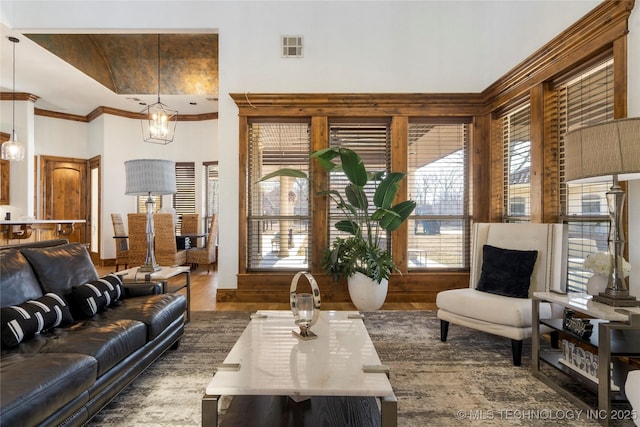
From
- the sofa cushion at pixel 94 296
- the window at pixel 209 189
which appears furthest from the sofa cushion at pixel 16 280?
the window at pixel 209 189

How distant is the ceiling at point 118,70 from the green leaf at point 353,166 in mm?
3467

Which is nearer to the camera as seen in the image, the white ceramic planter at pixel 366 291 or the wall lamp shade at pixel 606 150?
the wall lamp shade at pixel 606 150

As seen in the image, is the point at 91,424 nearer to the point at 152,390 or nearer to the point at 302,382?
the point at 152,390

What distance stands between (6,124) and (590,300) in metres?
9.19

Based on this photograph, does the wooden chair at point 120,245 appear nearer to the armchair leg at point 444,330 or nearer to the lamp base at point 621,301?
the armchair leg at point 444,330

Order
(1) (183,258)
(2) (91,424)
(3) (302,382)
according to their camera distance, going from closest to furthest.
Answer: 1. (3) (302,382)
2. (2) (91,424)
3. (1) (183,258)

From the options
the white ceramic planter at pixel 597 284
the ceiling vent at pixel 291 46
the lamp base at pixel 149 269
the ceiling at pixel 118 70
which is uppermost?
the ceiling at pixel 118 70

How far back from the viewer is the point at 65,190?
7.45 meters

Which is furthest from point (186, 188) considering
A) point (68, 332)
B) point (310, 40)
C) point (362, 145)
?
point (68, 332)

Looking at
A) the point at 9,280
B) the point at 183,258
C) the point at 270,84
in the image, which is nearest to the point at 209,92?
the point at 270,84

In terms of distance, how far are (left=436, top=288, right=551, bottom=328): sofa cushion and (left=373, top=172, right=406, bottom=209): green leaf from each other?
1.30 meters

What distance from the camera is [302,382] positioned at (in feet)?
4.72

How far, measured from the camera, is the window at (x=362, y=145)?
14.6 feet

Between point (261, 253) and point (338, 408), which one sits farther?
point (261, 253)
